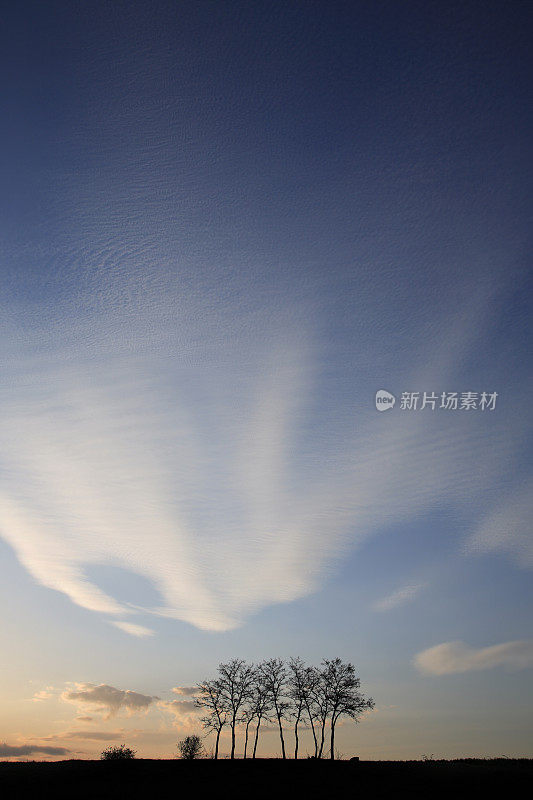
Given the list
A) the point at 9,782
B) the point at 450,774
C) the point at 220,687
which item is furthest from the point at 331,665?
the point at 9,782

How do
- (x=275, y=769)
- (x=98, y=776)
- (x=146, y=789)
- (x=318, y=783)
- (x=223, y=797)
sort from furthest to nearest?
(x=275, y=769), (x=98, y=776), (x=318, y=783), (x=146, y=789), (x=223, y=797)

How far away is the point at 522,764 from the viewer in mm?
64688

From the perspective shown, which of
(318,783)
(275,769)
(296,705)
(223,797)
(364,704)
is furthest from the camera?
(296,705)

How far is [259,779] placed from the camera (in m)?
56.6

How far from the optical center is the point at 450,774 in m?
55.9

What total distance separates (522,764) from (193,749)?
50.3m

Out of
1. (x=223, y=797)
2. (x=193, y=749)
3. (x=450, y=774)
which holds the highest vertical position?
(x=193, y=749)

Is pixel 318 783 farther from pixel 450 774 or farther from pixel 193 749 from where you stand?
pixel 193 749

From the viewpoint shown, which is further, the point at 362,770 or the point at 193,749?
the point at 193,749

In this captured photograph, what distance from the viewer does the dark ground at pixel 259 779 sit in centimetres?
4772

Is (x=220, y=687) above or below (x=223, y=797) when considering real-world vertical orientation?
above

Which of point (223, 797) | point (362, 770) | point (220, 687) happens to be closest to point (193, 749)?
point (220, 687)

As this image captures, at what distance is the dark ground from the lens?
47.7m

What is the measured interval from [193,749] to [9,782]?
40925mm
